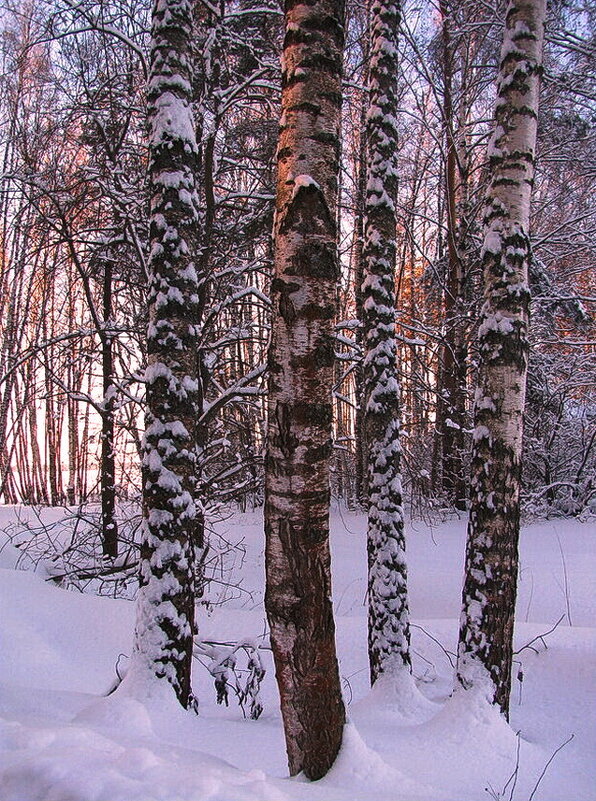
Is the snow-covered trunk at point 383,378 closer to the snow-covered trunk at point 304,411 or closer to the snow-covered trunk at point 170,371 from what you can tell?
the snow-covered trunk at point 170,371

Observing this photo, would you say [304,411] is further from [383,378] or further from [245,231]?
[245,231]

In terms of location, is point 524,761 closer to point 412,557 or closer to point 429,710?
point 429,710

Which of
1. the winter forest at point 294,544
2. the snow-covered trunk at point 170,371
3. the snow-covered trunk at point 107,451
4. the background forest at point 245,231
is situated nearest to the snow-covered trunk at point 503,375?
the winter forest at point 294,544

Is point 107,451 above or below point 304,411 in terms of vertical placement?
below

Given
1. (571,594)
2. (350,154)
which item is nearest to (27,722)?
(571,594)

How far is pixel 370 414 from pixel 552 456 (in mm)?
8133

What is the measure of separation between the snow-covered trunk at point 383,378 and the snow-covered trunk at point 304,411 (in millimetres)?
1922

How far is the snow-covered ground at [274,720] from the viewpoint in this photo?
5.62 feet

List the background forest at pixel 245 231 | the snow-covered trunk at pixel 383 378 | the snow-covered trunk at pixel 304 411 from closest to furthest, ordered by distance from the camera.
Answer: the snow-covered trunk at pixel 304 411 < the snow-covered trunk at pixel 383 378 < the background forest at pixel 245 231

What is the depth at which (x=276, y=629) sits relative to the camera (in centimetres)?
214

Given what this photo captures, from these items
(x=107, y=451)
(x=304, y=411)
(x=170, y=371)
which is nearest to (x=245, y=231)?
(x=107, y=451)

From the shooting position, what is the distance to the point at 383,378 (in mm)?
4195

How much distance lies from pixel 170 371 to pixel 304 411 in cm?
129

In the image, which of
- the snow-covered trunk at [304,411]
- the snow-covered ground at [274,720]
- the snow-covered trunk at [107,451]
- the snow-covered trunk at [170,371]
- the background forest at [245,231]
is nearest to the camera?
the snow-covered ground at [274,720]
